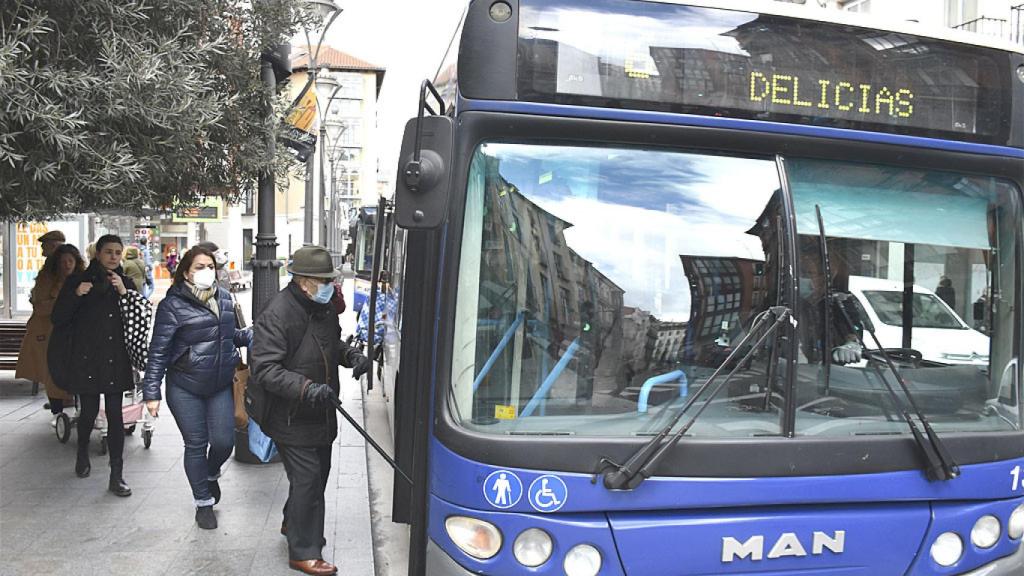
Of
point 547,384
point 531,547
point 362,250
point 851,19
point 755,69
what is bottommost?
point 531,547

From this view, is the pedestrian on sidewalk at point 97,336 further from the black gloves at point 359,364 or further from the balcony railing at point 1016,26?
the balcony railing at point 1016,26

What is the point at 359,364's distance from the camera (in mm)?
4824

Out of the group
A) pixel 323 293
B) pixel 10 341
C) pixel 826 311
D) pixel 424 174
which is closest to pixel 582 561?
pixel 826 311

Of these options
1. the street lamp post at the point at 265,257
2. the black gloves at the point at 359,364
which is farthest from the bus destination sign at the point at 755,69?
the street lamp post at the point at 265,257

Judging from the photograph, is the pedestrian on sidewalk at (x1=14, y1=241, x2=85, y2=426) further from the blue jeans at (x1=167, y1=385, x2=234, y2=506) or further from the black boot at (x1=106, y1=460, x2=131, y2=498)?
the blue jeans at (x1=167, y1=385, x2=234, y2=506)

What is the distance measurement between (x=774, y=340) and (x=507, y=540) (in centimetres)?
116

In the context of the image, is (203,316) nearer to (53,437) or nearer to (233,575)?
(233,575)

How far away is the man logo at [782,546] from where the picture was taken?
2977 mm

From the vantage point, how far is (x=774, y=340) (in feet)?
10.1

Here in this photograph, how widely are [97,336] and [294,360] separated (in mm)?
2212

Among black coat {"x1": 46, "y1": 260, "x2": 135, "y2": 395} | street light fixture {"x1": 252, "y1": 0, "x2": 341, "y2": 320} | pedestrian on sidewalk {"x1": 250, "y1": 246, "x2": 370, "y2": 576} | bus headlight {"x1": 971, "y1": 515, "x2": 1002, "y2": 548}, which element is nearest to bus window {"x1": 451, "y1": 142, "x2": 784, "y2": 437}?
bus headlight {"x1": 971, "y1": 515, "x2": 1002, "y2": 548}

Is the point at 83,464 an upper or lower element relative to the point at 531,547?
lower

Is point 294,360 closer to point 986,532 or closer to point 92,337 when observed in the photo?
point 92,337

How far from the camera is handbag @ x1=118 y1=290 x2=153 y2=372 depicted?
6160 mm
